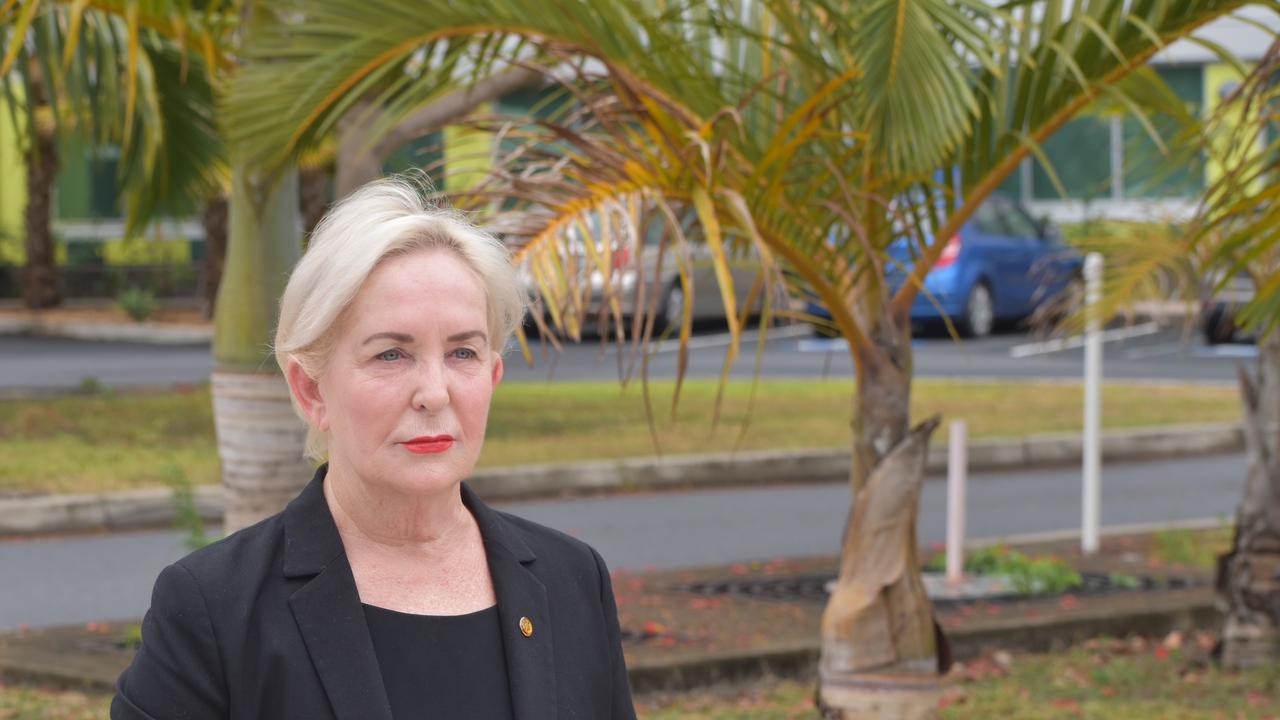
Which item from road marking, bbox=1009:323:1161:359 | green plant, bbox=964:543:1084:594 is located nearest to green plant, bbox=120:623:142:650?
green plant, bbox=964:543:1084:594

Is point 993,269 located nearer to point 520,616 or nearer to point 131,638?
point 131,638

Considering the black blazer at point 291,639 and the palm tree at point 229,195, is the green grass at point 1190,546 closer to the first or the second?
the palm tree at point 229,195

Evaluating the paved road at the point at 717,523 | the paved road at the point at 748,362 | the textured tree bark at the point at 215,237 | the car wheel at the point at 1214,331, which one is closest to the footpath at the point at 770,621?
the paved road at the point at 717,523

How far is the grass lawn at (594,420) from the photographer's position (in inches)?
475

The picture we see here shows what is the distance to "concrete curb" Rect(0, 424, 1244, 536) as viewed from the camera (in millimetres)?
10328

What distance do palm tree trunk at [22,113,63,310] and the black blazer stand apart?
24388 mm

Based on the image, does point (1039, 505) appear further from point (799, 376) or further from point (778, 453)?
point (799, 376)

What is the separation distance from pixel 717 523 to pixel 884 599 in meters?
5.78

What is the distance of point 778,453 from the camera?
1281cm

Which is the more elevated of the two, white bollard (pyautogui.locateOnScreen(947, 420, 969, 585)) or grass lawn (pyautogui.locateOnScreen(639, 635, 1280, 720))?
white bollard (pyautogui.locateOnScreen(947, 420, 969, 585))

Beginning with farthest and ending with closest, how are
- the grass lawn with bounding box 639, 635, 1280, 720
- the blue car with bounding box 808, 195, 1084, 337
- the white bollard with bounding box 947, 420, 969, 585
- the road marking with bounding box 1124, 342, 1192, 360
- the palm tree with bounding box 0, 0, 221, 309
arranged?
the blue car with bounding box 808, 195, 1084, 337 < the road marking with bounding box 1124, 342, 1192, 360 < the white bollard with bounding box 947, 420, 969, 585 < the grass lawn with bounding box 639, 635, 1280, 720 < the palm tree with bounding box 0, 0, 221, 309

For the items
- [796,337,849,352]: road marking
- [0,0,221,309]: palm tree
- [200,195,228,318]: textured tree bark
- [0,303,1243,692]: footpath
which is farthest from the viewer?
[200,195,228,318]: textured tree bark

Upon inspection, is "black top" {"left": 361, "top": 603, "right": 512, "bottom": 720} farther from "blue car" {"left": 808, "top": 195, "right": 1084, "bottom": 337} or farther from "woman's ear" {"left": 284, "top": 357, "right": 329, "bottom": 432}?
"blue car" {"left": 808, "top": 195, "right": 1084, "bottom": 337}

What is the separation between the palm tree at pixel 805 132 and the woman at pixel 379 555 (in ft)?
5.87
